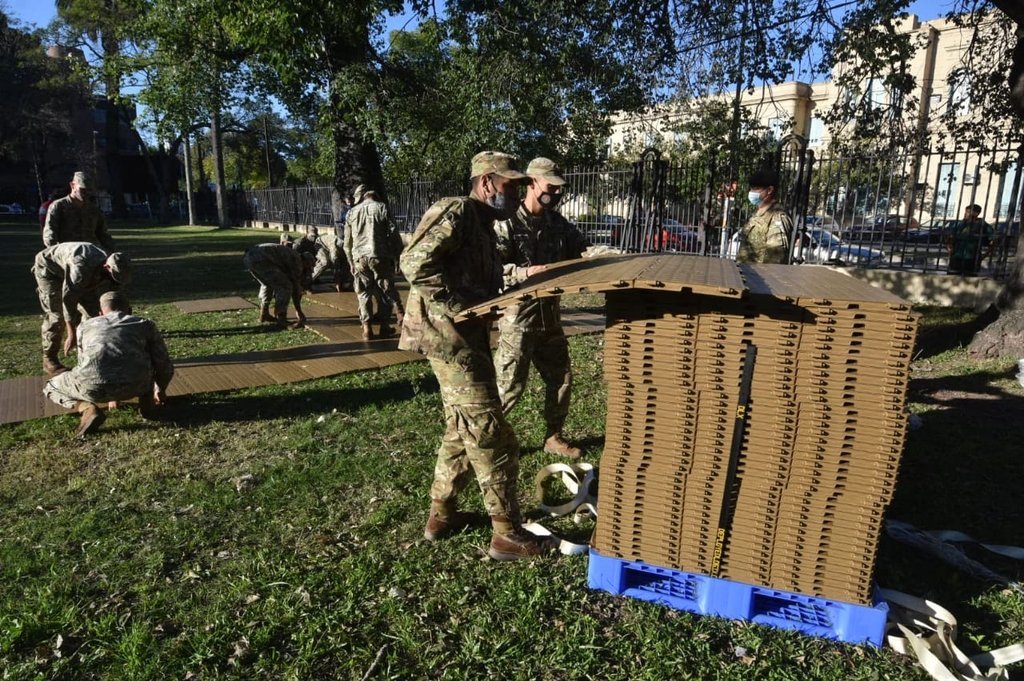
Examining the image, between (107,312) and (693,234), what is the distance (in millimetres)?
9489

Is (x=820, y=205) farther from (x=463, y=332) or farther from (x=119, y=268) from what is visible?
(x=119, y=268)

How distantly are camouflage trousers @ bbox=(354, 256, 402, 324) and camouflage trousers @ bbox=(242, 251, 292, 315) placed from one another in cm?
132

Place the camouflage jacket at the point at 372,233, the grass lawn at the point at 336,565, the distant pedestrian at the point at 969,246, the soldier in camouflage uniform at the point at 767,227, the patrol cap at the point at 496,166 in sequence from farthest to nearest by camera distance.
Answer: the distant pedestrian at the point at 969,246, the camouflage jacket at the point at 372,233, the soldier in camouflage uniform at the point at 767,227, the patrol cap at the point at 496,166, the grass lawn at the point at 336,565

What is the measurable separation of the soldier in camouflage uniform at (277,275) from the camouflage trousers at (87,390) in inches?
137

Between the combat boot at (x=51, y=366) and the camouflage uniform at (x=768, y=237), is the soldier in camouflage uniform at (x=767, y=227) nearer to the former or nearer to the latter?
the camouflage uniform at (x=768, y=237)

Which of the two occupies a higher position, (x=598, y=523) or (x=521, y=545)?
(x=598, y=523)

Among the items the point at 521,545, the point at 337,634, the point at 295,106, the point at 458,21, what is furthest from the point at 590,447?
the point at 295,106

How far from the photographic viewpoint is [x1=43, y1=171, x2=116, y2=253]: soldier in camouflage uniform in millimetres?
6895

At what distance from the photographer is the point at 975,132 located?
1026 cm

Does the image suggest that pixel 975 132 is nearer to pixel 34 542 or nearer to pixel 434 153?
pixel 434 153

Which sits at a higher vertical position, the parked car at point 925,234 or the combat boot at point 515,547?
the parked car at point 925,234

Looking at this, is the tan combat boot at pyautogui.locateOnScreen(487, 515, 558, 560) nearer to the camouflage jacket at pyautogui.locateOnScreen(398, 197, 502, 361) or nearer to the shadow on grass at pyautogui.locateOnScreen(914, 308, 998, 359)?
the camouflage jacket at pyautogui.locateOnScreen(398, 197, 502, 361)

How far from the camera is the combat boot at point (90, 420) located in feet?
15.5

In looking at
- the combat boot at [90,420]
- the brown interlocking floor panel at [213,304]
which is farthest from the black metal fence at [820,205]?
the combat boot at [90,420]
